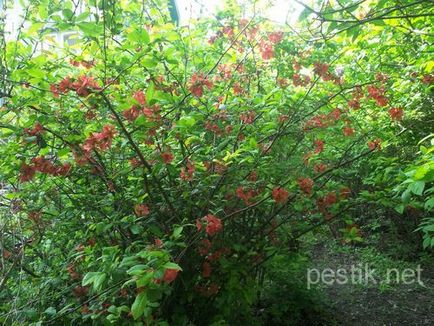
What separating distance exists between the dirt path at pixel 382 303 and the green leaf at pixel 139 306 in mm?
2988

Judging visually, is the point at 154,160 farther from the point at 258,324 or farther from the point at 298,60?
the point at 258,324

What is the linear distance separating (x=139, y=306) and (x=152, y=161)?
93 centimetres

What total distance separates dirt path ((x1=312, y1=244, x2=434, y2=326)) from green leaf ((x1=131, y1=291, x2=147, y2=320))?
2.99 m

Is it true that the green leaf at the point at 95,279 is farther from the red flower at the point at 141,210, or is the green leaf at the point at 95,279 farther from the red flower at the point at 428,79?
the red flower at the point at 428,79

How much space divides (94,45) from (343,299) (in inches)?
144

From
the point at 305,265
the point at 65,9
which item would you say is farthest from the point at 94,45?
the point at 305,265

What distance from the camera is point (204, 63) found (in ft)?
9.21

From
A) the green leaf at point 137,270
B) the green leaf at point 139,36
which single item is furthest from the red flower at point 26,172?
the green leaf at point 137,270

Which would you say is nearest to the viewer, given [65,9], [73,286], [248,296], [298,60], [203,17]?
[65,9]

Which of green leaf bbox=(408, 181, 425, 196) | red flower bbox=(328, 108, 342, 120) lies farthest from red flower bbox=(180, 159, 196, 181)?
red flower bbox=(328, 108, 342, 120)

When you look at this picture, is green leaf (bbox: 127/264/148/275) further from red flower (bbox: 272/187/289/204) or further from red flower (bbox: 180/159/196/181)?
red flower (bbox: 272/187/289/204)

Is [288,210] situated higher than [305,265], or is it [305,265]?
[288,210]

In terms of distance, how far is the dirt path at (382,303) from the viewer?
12.9ft

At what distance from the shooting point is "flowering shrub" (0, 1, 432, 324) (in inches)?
79.6
